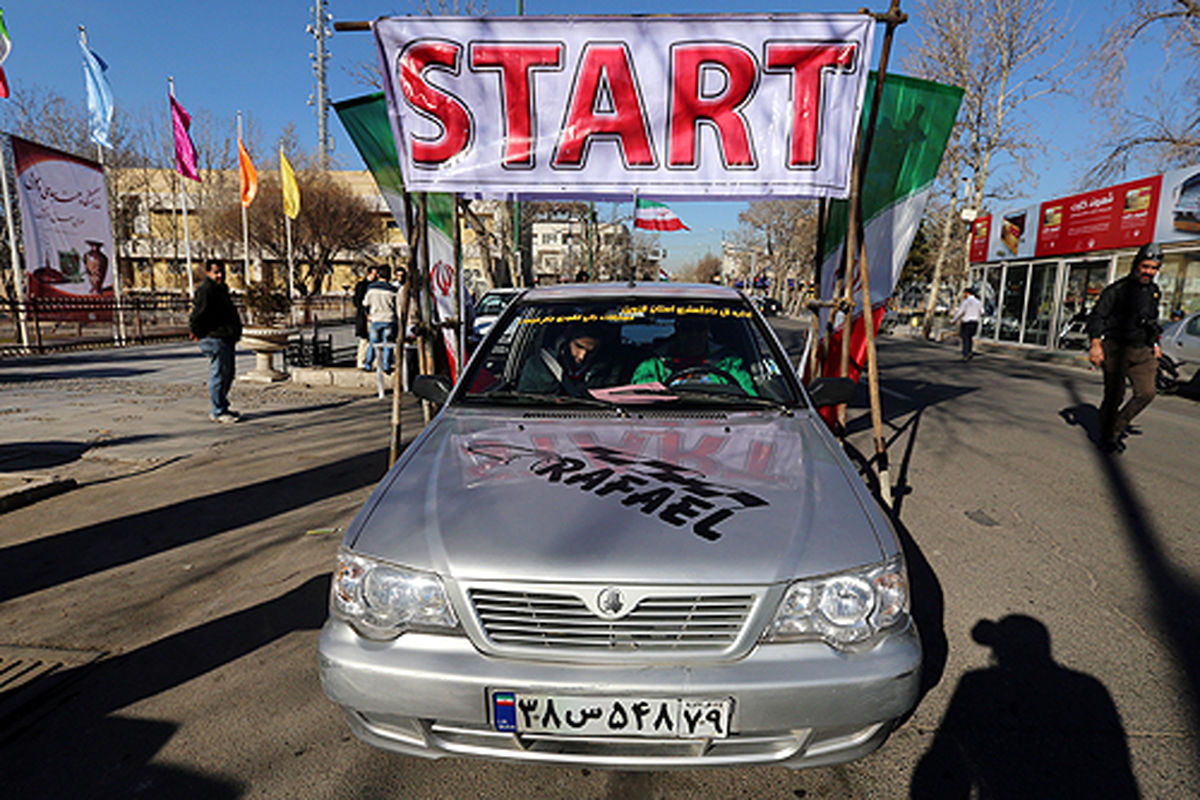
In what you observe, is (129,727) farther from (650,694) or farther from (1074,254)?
(1074,254)

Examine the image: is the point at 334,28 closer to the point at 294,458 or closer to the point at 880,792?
the point at 294,458

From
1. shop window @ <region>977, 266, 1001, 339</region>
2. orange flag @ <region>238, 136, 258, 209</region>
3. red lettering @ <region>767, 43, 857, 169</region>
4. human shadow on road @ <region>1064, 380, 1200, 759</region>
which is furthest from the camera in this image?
shop window @ <region>977, 266, 1001, 339</region>

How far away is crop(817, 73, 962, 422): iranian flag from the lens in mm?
5020

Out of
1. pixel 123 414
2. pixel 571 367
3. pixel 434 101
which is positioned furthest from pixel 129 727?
pixel 123 414

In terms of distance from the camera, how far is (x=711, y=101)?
15.5 ft

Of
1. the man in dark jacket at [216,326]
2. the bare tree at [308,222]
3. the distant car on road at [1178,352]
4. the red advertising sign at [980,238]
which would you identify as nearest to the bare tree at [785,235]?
the red advertising sign at [980,238]

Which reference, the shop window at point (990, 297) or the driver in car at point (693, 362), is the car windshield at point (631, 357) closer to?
the driver in car at point (693, 362)

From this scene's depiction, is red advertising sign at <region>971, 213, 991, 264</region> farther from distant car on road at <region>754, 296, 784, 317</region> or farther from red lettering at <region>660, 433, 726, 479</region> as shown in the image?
red lettering at <region>660, 433, 726, 479</region>

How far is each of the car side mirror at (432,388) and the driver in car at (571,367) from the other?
14.3 inches

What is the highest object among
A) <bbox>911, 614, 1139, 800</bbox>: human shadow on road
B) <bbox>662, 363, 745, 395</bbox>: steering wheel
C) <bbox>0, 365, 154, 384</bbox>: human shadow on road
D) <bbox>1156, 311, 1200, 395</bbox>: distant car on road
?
<bbox>662, 363, 745, 395</bbox>: steering wheel

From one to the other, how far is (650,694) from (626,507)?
22.4 inches

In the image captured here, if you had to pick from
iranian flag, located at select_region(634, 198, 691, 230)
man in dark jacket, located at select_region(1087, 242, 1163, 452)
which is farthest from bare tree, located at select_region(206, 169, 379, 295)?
man in dark jacket, located at select_region(1087, 242, 1163, 452)

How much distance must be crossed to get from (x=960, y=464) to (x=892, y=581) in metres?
5.13

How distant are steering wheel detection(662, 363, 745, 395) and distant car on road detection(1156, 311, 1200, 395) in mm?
12272
